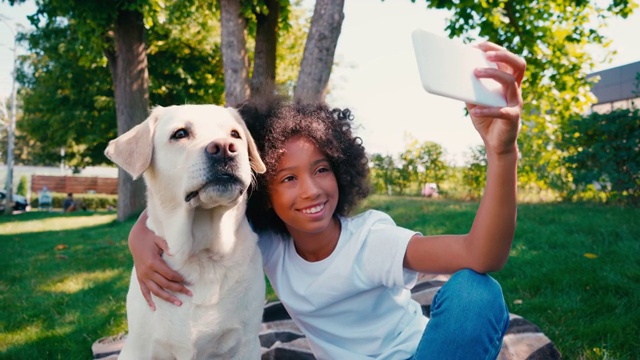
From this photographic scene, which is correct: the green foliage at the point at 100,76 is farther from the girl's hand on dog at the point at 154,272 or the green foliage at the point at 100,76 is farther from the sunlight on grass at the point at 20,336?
the girl's hand on dog at the point at 154,272

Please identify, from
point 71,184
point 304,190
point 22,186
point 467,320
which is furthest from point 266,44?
point 22,186

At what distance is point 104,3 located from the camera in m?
9.79

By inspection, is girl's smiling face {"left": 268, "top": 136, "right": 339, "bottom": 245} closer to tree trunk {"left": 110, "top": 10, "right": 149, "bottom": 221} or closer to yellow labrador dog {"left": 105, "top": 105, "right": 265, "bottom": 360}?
yellow labrador dog {"left": 105, "top": 105, "right": 265, "bottom": 360}

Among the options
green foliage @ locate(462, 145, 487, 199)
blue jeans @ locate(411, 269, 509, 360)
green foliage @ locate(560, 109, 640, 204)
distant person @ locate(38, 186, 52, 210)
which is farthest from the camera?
distant person @ locate(38, 186, 52, 210)

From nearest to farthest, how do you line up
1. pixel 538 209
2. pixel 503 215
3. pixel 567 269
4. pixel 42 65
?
pixel 503 215 < pixel 567 269 < pixel 538 209 < pixel 42 65

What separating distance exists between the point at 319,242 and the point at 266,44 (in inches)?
249

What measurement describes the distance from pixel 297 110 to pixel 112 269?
15.9 ft

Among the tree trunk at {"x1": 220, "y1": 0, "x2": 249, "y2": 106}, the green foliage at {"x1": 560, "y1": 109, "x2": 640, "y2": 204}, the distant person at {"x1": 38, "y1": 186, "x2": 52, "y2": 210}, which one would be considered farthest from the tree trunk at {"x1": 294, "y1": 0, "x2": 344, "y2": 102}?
the distant person at {"x1": 38, "y1": 186, "x2": 52, "y2": 210}

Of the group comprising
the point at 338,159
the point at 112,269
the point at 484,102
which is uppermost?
the point at 484,102

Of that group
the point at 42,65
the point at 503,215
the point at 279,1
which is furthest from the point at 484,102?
the point at 42,65

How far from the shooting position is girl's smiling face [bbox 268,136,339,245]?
7.86ft

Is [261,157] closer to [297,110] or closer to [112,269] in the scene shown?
[297,110]

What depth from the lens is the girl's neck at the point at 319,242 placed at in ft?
8.36

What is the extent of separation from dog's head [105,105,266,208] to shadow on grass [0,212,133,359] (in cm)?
201
